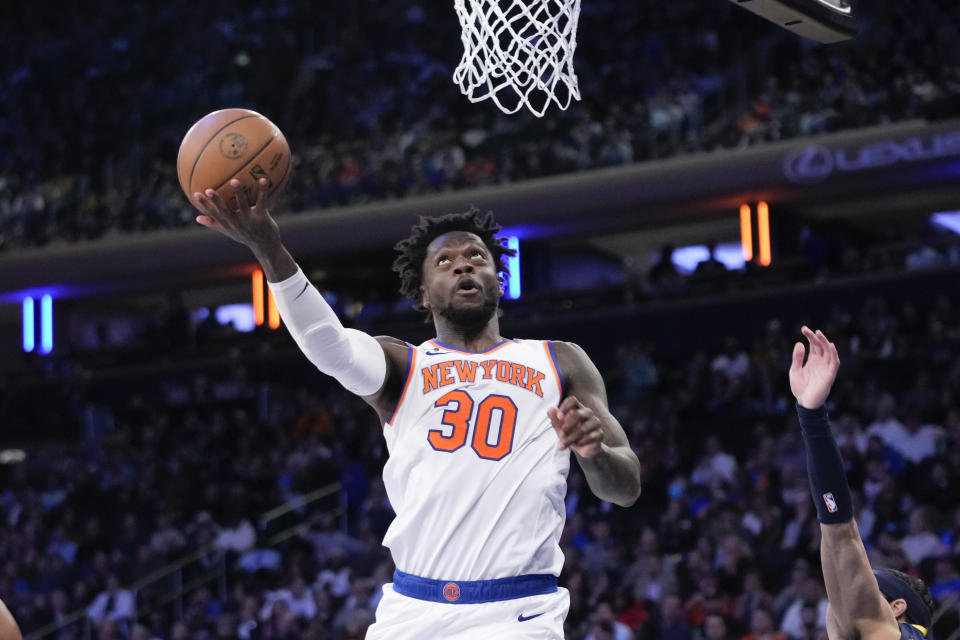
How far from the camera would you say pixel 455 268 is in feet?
14.9

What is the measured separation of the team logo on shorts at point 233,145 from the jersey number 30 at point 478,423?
40.0 inches

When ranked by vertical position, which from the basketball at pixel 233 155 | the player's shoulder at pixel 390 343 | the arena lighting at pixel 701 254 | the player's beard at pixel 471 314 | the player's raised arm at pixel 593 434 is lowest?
the player's raised arm at pixel 593 434

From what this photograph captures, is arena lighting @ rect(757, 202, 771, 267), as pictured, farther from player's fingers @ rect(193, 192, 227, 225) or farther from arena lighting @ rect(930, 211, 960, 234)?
player's fingers @ rect(193, 192, 227, 225)

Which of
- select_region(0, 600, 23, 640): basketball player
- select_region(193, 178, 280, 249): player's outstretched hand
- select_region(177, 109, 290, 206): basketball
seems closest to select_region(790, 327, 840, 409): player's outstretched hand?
select_region(193, 178, 280, 249): player's outstretched hand

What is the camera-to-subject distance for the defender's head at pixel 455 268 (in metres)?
4.52

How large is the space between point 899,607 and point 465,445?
1396 mm

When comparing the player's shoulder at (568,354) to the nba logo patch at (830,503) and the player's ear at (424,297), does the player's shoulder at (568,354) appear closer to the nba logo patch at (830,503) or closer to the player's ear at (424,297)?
the player's ear at (424,297)

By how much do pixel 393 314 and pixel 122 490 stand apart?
14.2ft

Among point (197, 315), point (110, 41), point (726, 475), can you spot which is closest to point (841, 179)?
point (726, 475)

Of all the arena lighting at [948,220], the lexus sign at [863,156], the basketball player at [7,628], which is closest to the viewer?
the basketball player at [7,628]

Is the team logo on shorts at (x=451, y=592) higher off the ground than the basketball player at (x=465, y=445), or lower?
lower

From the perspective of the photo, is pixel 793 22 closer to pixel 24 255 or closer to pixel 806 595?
pixel 806 595

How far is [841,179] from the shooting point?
53.1 ft

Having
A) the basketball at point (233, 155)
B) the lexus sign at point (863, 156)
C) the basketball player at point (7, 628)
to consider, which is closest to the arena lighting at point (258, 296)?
the lexus sign at point (863, 156)
